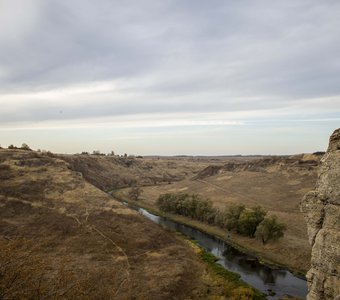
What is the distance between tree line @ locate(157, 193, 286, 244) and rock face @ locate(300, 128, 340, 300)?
32205mm

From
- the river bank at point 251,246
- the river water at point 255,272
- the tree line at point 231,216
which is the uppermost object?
the tree line at point 231,216

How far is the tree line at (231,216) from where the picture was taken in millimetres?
56750

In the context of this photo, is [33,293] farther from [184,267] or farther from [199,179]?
[199,179]

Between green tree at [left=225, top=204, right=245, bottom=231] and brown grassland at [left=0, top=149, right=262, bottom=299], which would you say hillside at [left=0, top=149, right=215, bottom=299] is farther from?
green tree at [left=225, top=204, right=245, bottom=231]

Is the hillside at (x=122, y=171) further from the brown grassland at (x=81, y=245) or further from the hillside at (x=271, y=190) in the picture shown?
the brown grassland at (x=81, y=245)

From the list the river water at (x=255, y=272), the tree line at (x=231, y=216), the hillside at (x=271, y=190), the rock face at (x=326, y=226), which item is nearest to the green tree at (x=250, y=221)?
the tree line at (x=231, y=216)

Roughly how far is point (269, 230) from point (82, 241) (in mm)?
28870

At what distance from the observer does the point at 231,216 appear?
65625 mm

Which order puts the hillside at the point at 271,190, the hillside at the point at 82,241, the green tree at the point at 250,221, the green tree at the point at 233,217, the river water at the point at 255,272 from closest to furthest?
the hillside at the point at 82,241 → the river water at the point at 255,272 → the hillside at the point at 271,190 → the green tree at the point at 250,221 → the green tree at the point at 233,217

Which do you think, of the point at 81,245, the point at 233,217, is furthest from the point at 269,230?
the point at 81,245

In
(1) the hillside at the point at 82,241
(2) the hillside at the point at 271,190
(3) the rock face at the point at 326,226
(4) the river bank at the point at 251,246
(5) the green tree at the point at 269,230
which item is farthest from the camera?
(5) the green tree at the point at 269,230

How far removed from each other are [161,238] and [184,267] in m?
12.4

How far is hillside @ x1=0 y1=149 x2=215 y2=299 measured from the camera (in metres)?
38.1

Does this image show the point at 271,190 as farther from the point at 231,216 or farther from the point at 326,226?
the point at 326,226
